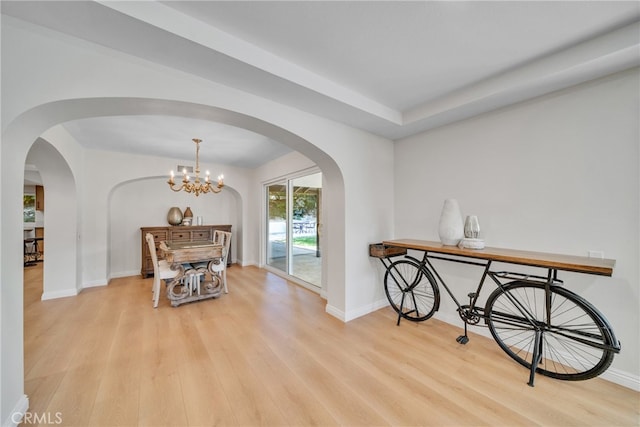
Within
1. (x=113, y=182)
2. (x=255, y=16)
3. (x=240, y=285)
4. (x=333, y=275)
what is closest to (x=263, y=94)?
(x=255, y=16)

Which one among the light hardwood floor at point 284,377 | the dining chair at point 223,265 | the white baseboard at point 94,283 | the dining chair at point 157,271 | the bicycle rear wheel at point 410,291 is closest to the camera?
the light hardwood floor at point 284,377

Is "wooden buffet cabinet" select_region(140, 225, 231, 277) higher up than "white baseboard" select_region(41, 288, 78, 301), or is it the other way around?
"wooden buffet cabinet" select_region(140, 225, 231, 277)

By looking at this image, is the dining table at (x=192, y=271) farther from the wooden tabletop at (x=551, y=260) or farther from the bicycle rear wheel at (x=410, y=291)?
the wooden tabletop at (x=551, y=260)

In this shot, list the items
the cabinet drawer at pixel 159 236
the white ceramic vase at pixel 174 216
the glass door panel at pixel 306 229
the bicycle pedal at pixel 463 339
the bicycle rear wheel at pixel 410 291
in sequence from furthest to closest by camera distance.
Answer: the white ceramic vase at pixel 174 216, the cabinet drawer at pixel 159 236, the glass door panel at pixel 306 229, the bicycle rear wheel at pixel 410 291, the bicycle pedal at pixel 463 339

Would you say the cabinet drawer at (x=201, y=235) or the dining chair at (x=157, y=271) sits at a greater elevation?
the cabinet drawer at (x=201, y=235)

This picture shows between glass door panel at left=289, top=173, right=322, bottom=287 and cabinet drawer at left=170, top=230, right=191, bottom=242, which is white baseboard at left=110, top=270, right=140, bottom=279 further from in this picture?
glass door panel at left=289, top=173, right=322, bottom=287

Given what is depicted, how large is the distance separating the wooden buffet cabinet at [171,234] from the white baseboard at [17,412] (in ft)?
11.9

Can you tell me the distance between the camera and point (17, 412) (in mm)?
1402

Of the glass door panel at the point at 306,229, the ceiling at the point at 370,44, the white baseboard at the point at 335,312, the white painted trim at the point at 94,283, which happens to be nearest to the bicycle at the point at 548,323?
the white baseboard at the point at 335,312

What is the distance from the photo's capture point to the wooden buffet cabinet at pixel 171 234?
4793 millimetres

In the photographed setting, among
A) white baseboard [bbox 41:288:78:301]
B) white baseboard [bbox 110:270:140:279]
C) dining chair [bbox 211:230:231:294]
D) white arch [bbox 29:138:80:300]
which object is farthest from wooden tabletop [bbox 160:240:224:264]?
white baseboard [bbox 110:270:140:279]

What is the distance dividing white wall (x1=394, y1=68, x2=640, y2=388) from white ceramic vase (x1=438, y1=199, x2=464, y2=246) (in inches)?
13.7

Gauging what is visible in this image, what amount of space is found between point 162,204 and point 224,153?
7.21 feet

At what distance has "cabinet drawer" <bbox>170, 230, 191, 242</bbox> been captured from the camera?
5.12 m
